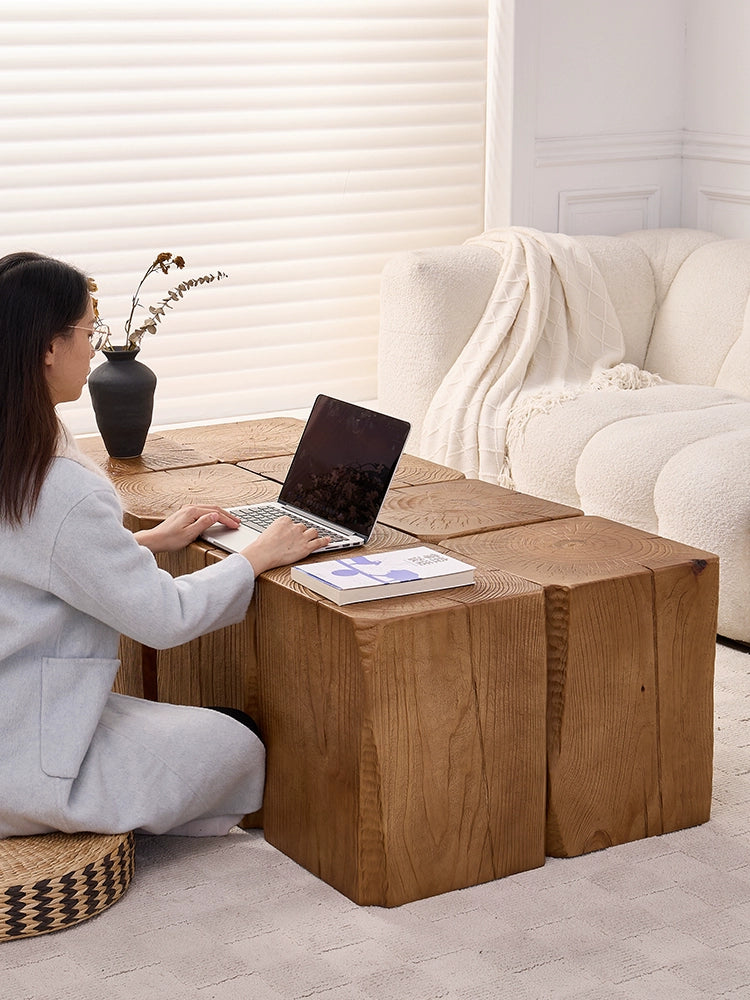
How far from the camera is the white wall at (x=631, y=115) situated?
179 inches

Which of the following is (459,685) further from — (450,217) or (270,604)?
(450,217)

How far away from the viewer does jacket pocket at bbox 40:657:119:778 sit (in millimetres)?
2029

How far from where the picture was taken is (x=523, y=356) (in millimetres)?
3908

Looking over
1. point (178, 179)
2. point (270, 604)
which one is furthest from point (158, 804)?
point (178, 179)

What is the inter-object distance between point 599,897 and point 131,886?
714 mm

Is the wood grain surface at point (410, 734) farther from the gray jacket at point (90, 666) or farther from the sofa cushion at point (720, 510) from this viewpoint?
the sofa cushion at point (720, 510)

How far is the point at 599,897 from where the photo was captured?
2.10 m

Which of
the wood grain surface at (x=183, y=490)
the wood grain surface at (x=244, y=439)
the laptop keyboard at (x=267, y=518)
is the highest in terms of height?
the laptop keyboard at (x=267, y=518)

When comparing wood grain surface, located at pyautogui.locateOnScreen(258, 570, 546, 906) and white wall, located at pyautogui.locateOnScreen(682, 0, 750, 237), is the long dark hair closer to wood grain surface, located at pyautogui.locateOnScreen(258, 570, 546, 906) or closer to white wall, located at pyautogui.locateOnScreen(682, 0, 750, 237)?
wood grain surface, located at pyautogui.locateOnScreen(258, 570, 546, 906)

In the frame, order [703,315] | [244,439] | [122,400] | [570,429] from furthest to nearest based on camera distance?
[703,315] < [570,429] < [244,439] < [122,400]

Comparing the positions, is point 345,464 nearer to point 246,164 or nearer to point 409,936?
point 409,936

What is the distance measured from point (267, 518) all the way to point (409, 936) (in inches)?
30.9

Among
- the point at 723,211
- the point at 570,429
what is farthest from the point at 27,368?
the point at 723,211

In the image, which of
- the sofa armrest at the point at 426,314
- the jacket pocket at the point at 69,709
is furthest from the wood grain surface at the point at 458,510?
the sofa armrest at the point at 426,314
